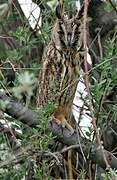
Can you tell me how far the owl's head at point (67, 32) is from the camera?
238cm

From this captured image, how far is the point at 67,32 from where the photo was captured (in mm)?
2518

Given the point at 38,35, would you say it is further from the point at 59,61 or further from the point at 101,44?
the point at 101,44

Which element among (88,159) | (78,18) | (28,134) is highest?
(78,18)

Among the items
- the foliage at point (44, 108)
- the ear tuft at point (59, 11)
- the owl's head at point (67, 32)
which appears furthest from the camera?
the owl's head at point (67, 32)

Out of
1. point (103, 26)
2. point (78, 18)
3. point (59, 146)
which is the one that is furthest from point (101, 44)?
point (59, 146)

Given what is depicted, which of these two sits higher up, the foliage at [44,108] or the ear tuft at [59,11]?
the ear tuft at [59,11]

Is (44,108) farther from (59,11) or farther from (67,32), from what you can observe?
(67,32)

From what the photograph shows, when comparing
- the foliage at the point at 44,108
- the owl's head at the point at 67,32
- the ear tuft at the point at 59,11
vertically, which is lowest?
the foliage at the point at 44,108

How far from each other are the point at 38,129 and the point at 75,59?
70 centimetres

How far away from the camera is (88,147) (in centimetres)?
206

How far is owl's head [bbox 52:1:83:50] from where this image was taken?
2376mm

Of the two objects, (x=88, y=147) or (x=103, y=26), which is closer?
(x=88, y=147)

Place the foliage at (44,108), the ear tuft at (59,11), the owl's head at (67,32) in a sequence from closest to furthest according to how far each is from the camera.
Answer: the foliage at (44,108)
the ear tuft at (59,11)
the owl's head at (67,32)

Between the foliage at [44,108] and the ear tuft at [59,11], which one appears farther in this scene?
the ear tuft at [59,11]
